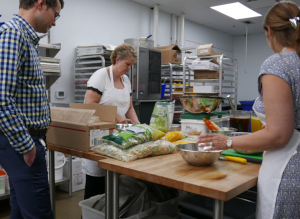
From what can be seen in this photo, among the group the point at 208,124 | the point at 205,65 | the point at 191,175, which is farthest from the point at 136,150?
the point at 205,65

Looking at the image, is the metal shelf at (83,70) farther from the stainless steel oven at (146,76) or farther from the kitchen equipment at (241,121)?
the kitchen equipment at (241,121)

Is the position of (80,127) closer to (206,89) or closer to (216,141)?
(216,141)

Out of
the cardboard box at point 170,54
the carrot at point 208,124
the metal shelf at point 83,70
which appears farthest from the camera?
the cardboard box at point 170,54

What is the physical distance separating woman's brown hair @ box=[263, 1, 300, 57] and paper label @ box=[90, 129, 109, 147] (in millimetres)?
964

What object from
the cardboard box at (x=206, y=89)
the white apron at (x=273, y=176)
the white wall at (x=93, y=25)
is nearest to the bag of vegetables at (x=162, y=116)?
the white apron at (x=273, y=176)

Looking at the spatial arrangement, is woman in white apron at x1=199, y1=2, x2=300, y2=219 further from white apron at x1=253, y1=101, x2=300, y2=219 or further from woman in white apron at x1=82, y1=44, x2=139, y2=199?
woman in white apron at x1=82, y1=44, x2=139, y2=199

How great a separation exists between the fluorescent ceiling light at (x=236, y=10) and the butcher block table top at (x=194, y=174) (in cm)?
493

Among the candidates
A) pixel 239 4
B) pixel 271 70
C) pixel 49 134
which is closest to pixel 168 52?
pixel 239 4

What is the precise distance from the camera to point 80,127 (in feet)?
4.87

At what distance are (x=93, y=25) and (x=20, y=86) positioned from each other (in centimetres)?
351

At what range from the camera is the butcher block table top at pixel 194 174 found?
0.98m

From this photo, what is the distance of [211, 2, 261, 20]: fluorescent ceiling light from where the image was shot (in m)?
5.55

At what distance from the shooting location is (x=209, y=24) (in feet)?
23.3

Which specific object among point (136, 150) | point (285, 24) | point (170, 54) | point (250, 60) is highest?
point (250, 60)
